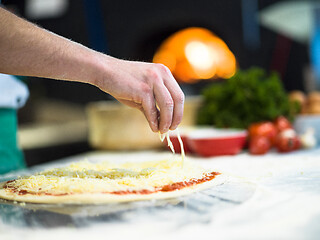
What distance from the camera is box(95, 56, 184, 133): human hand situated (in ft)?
3.24

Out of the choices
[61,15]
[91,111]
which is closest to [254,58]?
[91,111]

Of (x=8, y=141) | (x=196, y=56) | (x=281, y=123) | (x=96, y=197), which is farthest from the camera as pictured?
(x=196, y=56)

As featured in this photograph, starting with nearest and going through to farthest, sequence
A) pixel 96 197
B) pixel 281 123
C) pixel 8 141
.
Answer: pixel 96 197 < pixel 8 141 < pixel 281 123

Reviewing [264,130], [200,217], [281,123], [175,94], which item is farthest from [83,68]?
[281,123]

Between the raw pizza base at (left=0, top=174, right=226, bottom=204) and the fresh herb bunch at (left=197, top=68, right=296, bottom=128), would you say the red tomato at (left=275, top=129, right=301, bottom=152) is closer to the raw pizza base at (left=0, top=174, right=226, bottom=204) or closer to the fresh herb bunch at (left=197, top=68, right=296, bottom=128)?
the fresh herb bunch at (left=197, top=68, right=296, bottom=128)

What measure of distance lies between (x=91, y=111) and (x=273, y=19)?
1.23m

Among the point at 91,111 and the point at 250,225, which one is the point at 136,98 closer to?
the point at 250,225

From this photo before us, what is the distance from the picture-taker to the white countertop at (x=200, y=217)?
0.68 metres

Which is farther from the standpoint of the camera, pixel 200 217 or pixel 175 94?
pixel 175 94

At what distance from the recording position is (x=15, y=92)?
155 cm

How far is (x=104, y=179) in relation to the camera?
1052mm

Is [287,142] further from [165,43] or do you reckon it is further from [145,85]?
[165,43]

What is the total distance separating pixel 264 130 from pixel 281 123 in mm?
128

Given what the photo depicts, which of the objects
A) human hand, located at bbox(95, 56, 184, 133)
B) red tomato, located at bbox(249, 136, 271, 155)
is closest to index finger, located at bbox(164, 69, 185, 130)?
human hand, located at bbox(95, 56, 184, 133)
